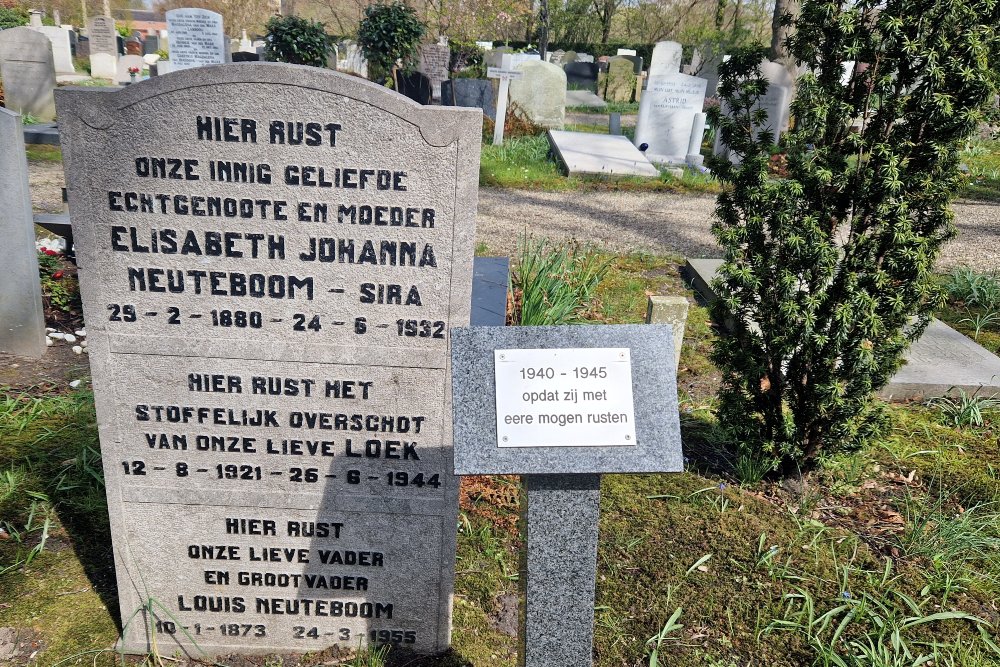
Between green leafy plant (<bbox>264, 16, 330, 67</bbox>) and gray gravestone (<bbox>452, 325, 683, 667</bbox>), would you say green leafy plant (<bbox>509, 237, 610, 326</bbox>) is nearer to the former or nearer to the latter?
gray gravestone (<bbox>452, 325, 683, 667</bbox>)

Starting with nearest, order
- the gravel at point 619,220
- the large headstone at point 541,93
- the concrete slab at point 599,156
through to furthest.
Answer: the gravel at point 619,220 < the concrete slab at point 599,156 < the large headstone at point 541,93

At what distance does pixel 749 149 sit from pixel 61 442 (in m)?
3.81

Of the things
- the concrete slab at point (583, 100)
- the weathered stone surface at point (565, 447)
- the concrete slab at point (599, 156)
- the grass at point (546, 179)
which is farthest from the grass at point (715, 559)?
the concrete slab at point (583, 100)

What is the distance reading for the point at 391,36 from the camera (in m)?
13.9

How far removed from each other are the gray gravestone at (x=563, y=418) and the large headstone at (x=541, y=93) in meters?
14.1

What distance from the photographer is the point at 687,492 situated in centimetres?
381

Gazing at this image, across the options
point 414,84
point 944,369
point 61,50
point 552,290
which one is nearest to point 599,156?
point 414,84

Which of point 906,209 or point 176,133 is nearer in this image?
point 176,133

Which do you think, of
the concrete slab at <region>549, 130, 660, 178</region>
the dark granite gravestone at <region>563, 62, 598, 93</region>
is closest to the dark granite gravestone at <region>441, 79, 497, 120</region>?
the concrete slab at <region>549, 130, 660, 178</region>

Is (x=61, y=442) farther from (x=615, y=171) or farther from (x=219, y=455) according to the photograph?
(x=615, y=171)

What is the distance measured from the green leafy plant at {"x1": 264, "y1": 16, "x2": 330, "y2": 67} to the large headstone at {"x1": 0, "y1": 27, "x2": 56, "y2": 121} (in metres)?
3.88

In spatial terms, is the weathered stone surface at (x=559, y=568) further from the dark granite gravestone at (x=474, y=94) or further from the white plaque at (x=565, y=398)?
the dark granite gravestone at (x=474, y=94)

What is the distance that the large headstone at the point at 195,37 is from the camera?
A: 12867mm

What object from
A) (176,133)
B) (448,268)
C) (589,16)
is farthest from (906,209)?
(589,16)
